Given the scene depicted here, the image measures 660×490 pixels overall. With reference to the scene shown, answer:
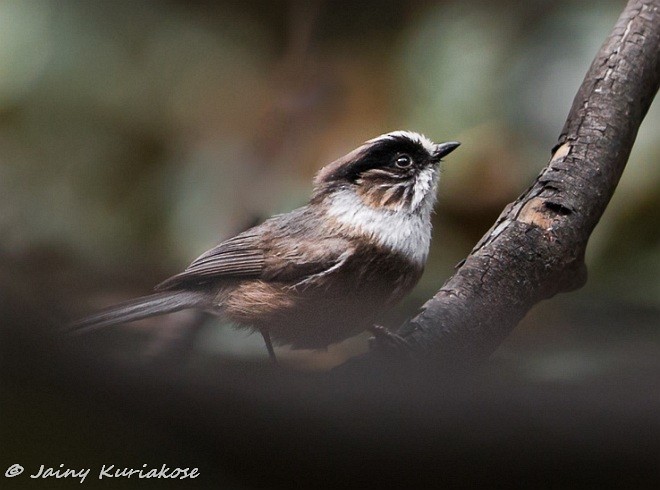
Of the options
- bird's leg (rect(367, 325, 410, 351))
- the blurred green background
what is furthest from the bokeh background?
bird's leg (rect(367, 325, 410, 351))

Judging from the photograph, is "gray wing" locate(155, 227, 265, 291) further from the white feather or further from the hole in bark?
the hole in bark

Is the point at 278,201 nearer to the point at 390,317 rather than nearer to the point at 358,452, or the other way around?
the point at 390,317

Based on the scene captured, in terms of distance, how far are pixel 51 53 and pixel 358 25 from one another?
488mm

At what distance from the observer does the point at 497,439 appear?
35 cm

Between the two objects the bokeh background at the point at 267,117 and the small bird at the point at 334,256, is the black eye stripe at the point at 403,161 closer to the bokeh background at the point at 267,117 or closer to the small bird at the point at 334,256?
the small bird at the point at 334,256

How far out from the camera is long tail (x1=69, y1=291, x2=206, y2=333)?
20.2 inches

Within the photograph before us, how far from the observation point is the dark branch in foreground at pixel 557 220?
799mm

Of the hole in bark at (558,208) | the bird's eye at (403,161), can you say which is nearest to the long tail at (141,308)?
the bird's eye at (403,161)

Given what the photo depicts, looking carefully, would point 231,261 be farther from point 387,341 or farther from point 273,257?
point 387,341

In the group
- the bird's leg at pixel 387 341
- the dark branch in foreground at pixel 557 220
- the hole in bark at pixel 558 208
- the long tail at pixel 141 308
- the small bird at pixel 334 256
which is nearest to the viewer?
the long tail at pixel 141 308

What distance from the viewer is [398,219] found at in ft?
3.45

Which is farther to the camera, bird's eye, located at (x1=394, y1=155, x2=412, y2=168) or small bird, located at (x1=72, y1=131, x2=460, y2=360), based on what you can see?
bird's eye, located at (x1=394, y1=155, x2=412, y2=168)

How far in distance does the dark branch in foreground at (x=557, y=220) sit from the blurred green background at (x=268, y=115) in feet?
0.17

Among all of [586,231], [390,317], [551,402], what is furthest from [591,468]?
[586,231]
